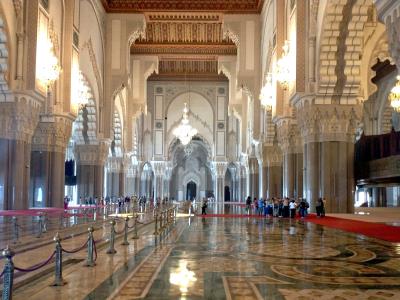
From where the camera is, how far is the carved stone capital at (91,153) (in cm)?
2250

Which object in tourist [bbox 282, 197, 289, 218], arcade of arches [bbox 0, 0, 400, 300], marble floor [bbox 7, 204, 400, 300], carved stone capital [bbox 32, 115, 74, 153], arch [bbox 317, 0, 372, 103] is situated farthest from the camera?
carved stone capital [bbox 32, 115, 74, 153]

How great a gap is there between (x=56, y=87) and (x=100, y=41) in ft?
20.9

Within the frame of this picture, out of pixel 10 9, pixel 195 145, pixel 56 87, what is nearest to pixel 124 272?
pixel 10 9

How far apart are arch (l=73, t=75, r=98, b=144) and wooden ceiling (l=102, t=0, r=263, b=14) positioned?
441 centimetres

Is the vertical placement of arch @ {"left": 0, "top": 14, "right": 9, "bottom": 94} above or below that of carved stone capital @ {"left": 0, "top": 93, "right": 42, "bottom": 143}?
above

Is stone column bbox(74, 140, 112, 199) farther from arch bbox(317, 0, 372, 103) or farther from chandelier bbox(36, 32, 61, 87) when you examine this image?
arch bbox(317, 0, 372, 103)

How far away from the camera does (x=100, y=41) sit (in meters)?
22.2

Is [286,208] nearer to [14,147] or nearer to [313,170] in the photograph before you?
[313,170]

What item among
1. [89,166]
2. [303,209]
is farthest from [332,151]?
[89,166]

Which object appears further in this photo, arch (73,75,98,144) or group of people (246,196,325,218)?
arch (73,75,98,144)

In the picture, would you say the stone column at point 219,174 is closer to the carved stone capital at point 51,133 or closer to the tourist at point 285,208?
the carved stone capital at point 51,133

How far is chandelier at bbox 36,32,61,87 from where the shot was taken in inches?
554

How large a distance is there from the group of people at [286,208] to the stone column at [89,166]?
7337 millimetres

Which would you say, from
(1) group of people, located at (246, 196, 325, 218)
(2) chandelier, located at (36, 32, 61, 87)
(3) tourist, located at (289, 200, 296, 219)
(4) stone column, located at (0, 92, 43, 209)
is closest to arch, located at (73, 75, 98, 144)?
(2) chandelier, located at (36, 32, 61, 87)
